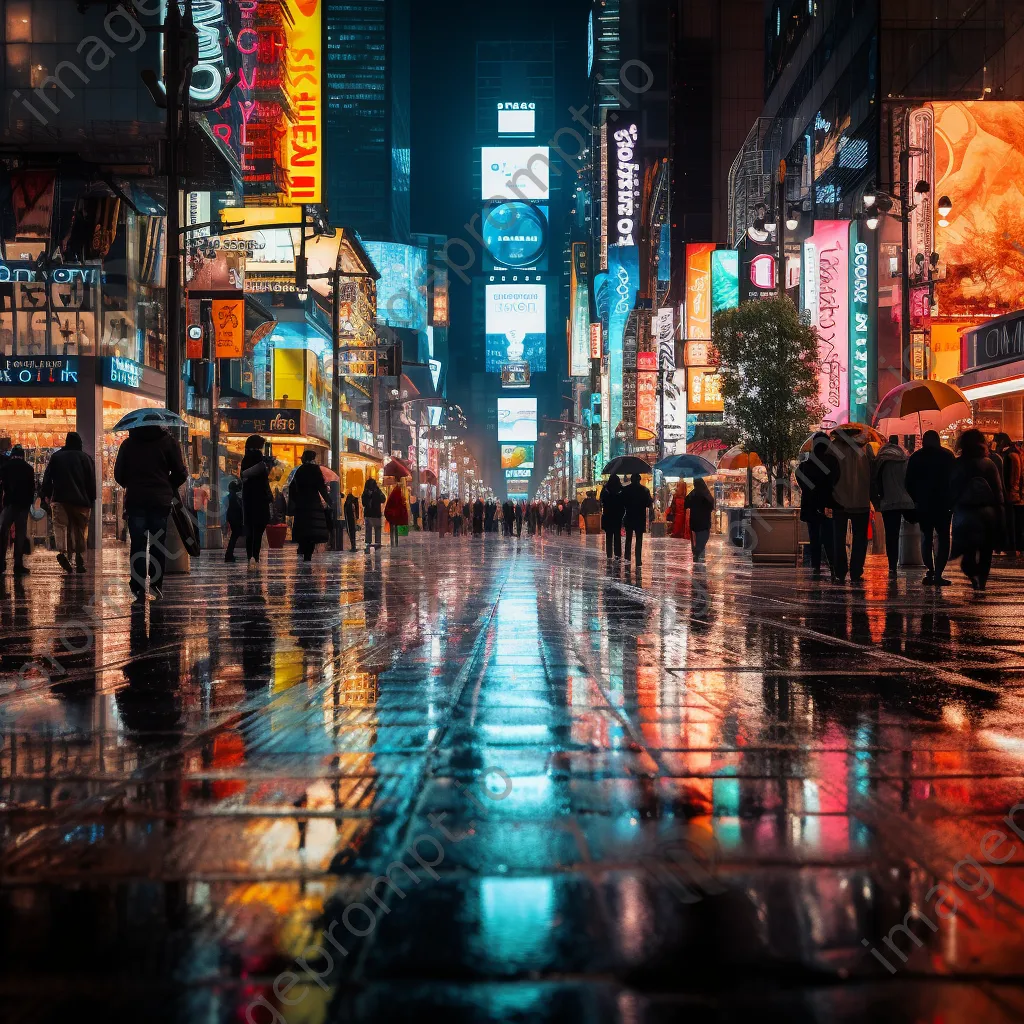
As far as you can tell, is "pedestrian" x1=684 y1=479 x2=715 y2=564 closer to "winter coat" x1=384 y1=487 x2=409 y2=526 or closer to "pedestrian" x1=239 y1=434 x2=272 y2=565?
"winter coat" x1=384 y1=487 x2=409 y2=526

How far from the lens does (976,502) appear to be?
13.8 meters

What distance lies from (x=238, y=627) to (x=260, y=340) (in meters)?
49.5

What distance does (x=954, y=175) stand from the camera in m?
32.9

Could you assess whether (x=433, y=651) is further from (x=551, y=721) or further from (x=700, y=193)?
(x=700, y=193)

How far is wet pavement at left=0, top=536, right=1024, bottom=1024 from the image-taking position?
7.12ft

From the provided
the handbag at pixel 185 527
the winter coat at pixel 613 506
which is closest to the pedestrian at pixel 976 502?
the handbag at pixel 185 527

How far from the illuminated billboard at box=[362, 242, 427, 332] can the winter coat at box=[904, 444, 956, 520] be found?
131429mm

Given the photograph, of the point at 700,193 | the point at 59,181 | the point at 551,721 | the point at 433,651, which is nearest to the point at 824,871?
the point at 551,721

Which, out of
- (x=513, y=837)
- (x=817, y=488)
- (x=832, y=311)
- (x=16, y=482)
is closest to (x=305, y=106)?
(x=832, y=311)

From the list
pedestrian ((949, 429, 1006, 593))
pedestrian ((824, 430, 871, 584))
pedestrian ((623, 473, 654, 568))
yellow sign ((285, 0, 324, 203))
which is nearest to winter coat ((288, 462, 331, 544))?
pedestrian ((623, 473, 654, 568))

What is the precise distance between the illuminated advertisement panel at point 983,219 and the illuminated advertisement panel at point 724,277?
20717 mm

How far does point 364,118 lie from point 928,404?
18549 cm

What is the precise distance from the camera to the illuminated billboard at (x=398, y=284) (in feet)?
479

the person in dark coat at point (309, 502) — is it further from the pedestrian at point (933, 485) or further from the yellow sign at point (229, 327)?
the yellow sign at point (229, 327)
